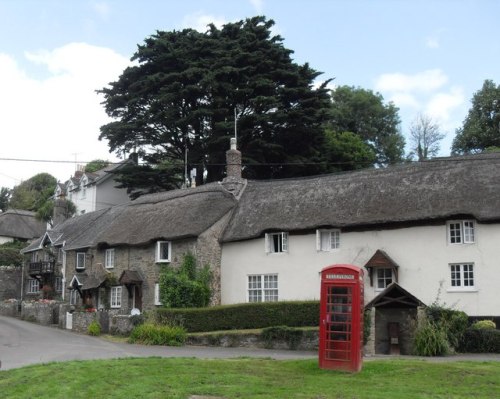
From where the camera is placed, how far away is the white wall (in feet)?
84.7

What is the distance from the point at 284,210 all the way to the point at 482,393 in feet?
68.3

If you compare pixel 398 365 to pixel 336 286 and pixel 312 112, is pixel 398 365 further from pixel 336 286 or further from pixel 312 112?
pixel 312 112

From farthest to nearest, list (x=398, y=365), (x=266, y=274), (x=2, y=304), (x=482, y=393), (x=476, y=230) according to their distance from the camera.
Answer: (x=2, y=304) → (x=266, y=274) → (x=476, y=230) → (x=398, y=365) → (x=482, y=393)

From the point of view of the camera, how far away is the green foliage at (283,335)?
2445 cm

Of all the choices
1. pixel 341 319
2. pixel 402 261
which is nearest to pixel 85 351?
pixel 341 319

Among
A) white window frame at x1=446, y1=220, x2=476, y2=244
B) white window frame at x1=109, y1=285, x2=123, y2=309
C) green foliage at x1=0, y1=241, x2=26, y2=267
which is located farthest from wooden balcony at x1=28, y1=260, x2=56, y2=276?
white window frame at x1=446, y1=220, x2=476, y2=244

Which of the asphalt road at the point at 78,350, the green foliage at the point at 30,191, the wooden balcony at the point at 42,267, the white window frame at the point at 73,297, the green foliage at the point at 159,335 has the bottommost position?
the asphalt road at the point at 78,350

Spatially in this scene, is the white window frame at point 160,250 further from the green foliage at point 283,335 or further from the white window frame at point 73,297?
the white window frame at point 73,297

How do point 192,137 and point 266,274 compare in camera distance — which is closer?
point 266,274

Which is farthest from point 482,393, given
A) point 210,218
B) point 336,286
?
point 210,218

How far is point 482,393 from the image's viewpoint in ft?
38.7

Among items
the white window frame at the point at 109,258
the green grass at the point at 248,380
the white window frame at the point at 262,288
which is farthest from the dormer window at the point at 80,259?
the green grass at the point at 248,380

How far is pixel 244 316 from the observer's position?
1104 inches

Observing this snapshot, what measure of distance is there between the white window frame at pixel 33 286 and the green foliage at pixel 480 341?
120 ft
